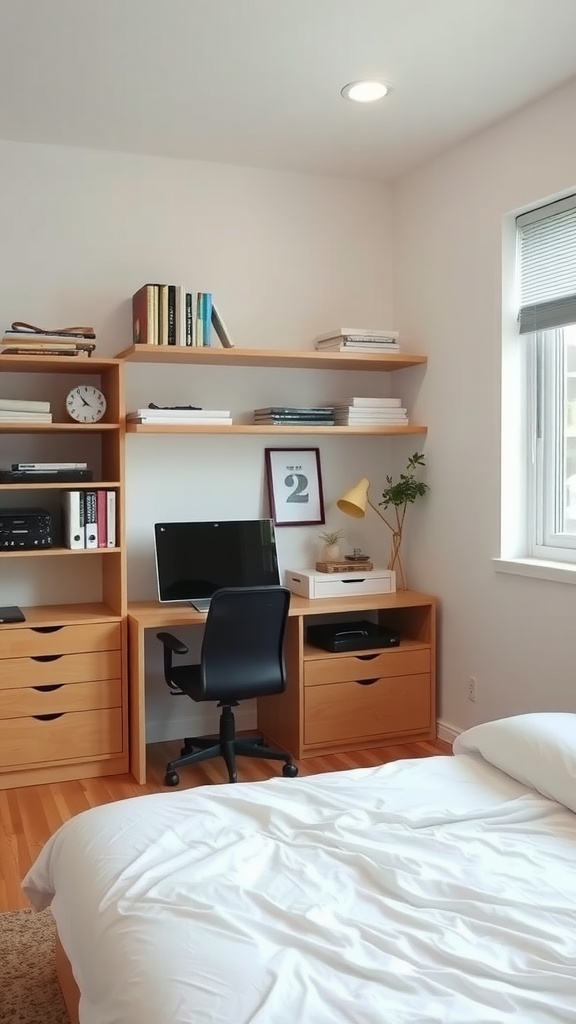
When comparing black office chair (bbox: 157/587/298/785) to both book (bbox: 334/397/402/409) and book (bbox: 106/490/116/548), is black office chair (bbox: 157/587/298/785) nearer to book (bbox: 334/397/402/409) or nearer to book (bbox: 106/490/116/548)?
book (bbox: 106/490/116/548)

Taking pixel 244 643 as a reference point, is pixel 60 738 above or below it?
below

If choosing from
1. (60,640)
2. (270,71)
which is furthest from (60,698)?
(270,71)

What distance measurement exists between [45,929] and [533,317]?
9.01ft

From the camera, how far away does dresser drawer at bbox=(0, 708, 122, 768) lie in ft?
11.7

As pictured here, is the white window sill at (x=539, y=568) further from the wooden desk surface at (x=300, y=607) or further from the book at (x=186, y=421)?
the book at (x=186, y=421)

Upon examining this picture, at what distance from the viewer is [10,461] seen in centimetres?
386

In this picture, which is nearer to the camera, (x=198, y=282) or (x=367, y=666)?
(x=367, y=666)

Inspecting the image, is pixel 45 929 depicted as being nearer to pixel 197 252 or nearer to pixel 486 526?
pixel 486 526

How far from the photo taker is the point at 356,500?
4.14 m

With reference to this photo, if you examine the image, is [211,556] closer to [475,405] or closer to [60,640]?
[60,640]

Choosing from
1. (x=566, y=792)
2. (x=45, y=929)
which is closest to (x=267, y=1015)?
(x=566, y=792)

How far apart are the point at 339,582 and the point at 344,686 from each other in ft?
1.55

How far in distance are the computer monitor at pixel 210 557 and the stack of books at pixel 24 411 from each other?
0.68m

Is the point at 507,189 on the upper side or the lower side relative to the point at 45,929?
upper
